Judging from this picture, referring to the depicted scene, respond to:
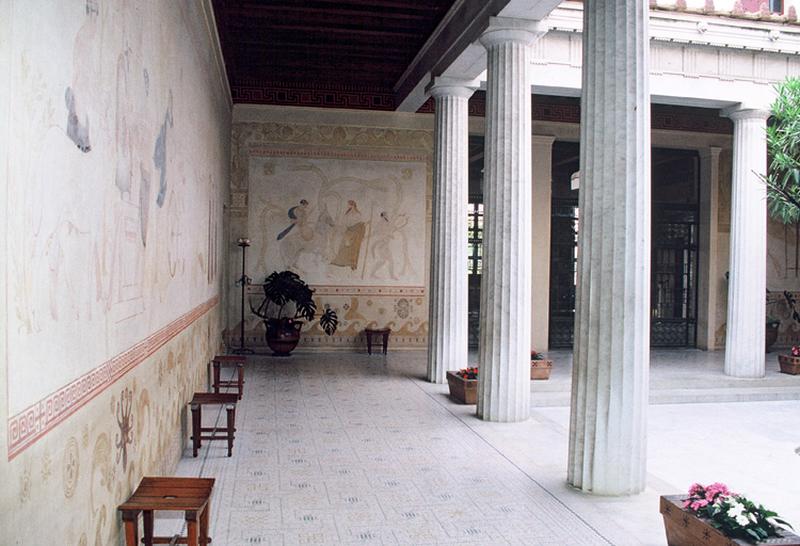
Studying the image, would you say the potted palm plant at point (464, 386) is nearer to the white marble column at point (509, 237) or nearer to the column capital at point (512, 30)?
the white marble column at point (509, 237)

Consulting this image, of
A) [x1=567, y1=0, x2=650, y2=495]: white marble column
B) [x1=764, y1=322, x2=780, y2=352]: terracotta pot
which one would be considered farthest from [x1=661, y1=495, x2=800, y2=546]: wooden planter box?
[x1=764, y1=322, x2=780, y2=352]: terracotta pot

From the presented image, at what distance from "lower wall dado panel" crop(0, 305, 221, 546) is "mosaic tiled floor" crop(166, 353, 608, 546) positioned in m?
0.67

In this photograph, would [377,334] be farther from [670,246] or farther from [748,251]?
[670,246]

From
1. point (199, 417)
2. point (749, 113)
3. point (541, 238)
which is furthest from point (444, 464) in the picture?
point (541, 238)

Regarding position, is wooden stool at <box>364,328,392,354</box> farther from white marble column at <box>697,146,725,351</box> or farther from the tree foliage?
the tree foliage

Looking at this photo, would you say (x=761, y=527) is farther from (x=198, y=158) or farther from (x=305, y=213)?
(x=305, y=213)

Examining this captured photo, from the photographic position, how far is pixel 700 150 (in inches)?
673

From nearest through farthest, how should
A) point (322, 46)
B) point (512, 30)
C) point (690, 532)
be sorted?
point (690, 532), point (512, 30), point (322, 46)

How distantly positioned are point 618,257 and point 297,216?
33.1 ft

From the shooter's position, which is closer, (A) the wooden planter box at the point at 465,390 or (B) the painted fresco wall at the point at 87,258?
(B) the painted fresco wall at the point at 87,258

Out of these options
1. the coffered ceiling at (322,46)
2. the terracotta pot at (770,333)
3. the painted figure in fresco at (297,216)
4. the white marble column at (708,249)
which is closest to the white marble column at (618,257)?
the coffered ceiling at (322,46)

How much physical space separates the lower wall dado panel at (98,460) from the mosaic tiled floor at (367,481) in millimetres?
672

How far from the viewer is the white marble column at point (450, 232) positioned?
1105cm

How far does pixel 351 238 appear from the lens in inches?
595
